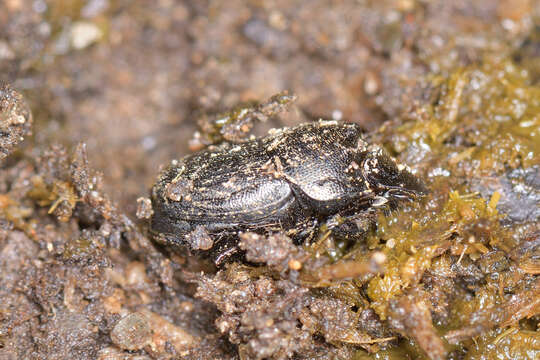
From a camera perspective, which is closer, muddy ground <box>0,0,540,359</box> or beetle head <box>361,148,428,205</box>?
muddy ground <box>0,0,540,359</box>

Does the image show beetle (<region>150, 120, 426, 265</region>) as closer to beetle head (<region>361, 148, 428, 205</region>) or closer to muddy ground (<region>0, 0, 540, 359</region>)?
beetle head (<region>361, 148, 428, 205</region>)

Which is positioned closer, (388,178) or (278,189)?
(278,189)

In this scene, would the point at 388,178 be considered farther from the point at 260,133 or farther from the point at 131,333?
the point at 131,333

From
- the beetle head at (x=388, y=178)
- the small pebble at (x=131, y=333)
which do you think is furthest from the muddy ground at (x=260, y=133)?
the beetle head at (x=388, y=178)

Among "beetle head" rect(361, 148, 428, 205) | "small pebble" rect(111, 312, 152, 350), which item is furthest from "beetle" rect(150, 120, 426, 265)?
"small pebble" rect(111, 312, 152, 350)

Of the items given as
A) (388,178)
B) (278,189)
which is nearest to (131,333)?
(278,189)

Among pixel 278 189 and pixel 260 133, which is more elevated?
pixel 260 133

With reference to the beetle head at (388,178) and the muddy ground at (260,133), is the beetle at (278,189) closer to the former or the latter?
the beetle head at (388,178)

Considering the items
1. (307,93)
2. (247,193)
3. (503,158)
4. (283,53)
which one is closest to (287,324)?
(247,193)
